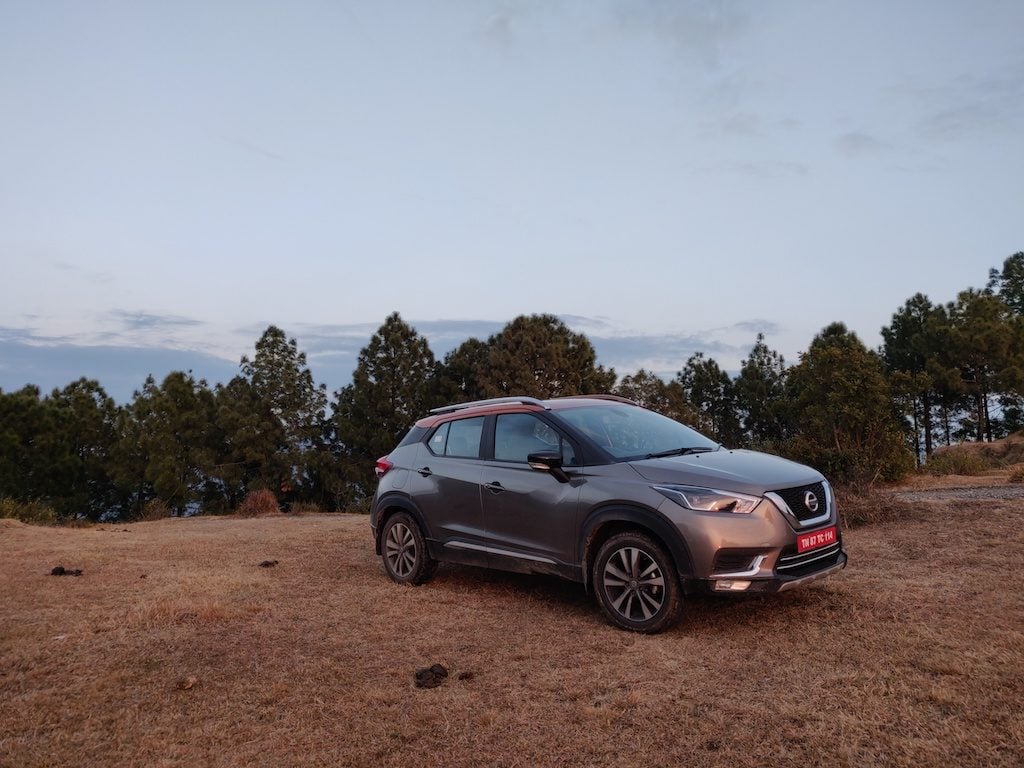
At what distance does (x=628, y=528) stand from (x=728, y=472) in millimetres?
847

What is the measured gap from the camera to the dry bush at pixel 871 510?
9.66 m

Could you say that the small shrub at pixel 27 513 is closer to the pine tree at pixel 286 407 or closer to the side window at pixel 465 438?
the side window at pixel 465 438

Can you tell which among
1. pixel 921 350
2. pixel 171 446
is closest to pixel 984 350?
pixel 921 350

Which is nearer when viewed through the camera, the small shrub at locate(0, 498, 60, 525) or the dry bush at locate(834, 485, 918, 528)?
the dry bush at locate(834, 485, 918, 528)

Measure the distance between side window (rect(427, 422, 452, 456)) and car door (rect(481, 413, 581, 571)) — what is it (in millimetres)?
761

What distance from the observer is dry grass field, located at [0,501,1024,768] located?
145 inches

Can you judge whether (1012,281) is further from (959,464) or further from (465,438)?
(465,438)

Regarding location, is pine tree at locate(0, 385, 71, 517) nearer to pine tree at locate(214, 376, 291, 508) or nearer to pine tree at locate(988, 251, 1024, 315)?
pine tree at locate(214, 376, 291, 508)

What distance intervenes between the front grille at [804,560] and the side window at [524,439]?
70.4 inches

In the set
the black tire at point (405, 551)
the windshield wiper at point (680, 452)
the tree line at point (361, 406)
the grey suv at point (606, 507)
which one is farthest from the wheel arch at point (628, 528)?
the tree line at point (361, 406)

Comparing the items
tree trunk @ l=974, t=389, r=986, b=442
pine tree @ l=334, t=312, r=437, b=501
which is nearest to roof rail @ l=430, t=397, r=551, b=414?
pine tree @ l=334, t=312, r=437, b=501

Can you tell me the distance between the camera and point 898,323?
43562 millimetres

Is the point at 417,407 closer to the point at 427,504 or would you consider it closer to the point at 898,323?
the point at 898,323

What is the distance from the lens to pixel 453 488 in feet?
23.5
